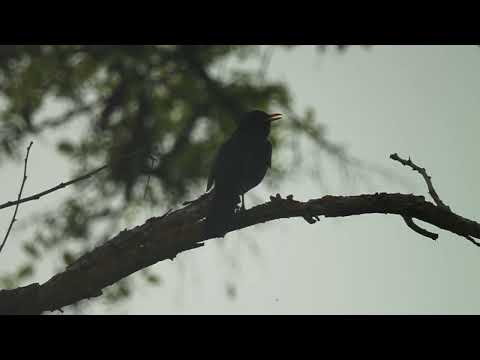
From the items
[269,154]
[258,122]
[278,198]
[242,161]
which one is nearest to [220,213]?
[278,198]

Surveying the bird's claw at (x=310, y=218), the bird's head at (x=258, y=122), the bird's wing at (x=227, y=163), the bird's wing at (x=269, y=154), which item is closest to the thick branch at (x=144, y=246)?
the bird's claw at (x=310, y=218)

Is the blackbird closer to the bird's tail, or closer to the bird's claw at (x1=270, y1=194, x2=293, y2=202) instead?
the bird's tail

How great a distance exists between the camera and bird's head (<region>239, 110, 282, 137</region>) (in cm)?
575

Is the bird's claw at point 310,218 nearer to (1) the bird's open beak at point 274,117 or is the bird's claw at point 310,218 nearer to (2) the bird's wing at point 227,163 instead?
(2) the bird's wing at point 227,163

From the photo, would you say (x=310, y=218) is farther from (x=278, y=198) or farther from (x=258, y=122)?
(x=258, y=122)

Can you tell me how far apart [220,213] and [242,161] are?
1299 mm

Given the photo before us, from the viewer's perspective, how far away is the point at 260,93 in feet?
18.7

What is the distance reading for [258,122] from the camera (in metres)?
6.19

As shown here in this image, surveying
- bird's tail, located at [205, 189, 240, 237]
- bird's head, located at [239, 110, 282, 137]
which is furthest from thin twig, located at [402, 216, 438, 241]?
bird's head, located at [239, 110, 282, 137]

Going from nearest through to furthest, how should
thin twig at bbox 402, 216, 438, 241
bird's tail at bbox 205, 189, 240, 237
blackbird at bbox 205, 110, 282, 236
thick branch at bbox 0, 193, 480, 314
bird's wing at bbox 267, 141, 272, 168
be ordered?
1. thin twig at bbox 402, 216, 438, 241
2. thick branch at bbox 0, 193, 480, 314
3. bird's tail at bbox 205, 189, 240, 237
4. blackbird at bbox 205, 110, 282, 236
5. bird's wing at bbox 267, 141, 272, 168
